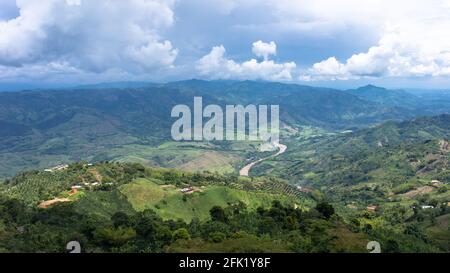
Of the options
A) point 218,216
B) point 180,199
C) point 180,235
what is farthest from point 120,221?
point 180,199

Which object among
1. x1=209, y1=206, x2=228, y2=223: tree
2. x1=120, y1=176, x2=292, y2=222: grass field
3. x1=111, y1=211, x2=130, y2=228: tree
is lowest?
x1=120, y1=176, x2=292, y2=222: grass field

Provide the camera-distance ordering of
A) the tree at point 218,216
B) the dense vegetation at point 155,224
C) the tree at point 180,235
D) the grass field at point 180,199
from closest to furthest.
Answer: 1. the dense vegetation at point 155,224
2. the tree at point 180,235
3. the tree at point 218,216
4. the grass field at point 180,199

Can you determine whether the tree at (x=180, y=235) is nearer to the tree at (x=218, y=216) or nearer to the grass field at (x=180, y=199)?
the tree at (x=218, y=216)

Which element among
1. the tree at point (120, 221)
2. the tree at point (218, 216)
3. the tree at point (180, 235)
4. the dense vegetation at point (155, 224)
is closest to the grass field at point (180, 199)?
the dense vegetation at point (155, 224)

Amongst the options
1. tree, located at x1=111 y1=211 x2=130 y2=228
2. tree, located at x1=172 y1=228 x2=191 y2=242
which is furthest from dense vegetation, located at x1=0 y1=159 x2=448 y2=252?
tree, located at x1=111 y1=211 x2=130 y2=228

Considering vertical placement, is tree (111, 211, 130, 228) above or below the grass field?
above

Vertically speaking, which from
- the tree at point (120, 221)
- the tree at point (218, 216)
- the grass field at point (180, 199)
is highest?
the tree at point (120, 221)

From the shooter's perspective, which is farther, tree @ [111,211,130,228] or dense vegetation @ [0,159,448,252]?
tree @ [111,211,130,228]

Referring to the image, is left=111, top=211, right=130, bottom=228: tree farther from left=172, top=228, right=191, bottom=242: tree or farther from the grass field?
the grass field

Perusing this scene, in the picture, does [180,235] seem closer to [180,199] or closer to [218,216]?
[218,216]

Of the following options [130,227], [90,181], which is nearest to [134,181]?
[90,181]

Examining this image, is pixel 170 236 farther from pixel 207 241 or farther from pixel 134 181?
pixel 134 181
